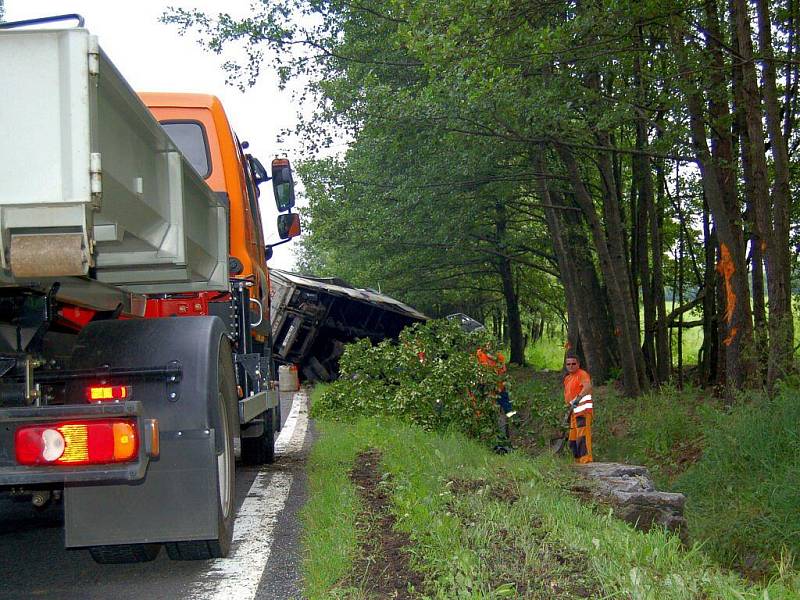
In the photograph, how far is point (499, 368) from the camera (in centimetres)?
1296

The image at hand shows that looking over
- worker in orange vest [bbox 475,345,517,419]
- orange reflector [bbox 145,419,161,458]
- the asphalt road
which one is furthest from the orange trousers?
orange reflector [bbox 145,419,161,458]

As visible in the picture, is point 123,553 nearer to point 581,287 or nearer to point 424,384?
point 424,384

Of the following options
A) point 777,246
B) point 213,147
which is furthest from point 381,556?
point 777,246

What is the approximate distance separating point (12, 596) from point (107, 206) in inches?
85.6

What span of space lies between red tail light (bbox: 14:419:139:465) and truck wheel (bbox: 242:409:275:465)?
16.6 feet

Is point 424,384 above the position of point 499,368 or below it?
below

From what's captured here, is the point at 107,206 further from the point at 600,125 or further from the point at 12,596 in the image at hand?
the point at 600,125

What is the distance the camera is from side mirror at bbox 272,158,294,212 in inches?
381

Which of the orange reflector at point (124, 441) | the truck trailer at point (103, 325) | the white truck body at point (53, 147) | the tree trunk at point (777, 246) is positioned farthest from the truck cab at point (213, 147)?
the tree trunk at point (777, 246)

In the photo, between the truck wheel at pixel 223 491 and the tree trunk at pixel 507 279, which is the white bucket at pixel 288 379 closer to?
the tree trunk at pixel 507 279

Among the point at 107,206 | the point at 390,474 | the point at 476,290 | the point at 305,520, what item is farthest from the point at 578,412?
the point at 476,290

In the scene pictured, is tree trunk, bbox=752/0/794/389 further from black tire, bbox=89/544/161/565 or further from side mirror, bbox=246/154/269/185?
black tire, bbox=89/544/161/565

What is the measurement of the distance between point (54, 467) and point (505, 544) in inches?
91.1

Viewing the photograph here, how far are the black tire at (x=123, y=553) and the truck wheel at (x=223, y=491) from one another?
0.10 m
